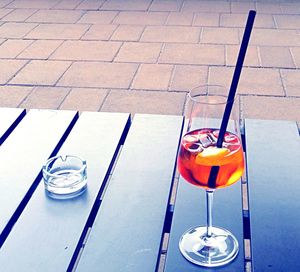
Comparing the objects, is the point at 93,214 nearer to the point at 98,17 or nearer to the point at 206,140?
the point at 206,140

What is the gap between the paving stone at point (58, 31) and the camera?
3945mm

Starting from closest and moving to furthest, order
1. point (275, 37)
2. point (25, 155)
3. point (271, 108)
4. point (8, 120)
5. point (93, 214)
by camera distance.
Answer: point (93, 214) < point (25, 155) < point (8, 120) < point (271, 108) < point (275, 37)

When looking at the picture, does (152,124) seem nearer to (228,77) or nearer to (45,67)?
(228,77)

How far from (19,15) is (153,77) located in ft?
5.99

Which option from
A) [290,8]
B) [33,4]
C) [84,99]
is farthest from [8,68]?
[290,8]

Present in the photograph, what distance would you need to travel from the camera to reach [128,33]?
3.99m

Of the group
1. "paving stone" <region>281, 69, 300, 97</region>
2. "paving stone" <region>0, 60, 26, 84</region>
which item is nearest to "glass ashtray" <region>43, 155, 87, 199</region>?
"paving stone" <region>281, 69, 300, 97</region>

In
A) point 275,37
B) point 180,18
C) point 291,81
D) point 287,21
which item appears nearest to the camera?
point 291,81

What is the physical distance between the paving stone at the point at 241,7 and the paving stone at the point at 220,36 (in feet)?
1.89

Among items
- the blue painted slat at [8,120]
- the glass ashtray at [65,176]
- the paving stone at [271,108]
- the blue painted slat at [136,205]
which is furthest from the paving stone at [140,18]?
the glass ashtray at [65,176]

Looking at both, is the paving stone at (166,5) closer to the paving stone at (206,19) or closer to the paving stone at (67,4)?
the paving stone at (206,19)

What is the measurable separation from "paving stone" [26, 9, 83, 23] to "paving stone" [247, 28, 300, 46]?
1430 millimetres

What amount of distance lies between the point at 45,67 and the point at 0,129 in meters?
2.02

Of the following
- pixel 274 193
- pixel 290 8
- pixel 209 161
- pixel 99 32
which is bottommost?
pixel 290 8
